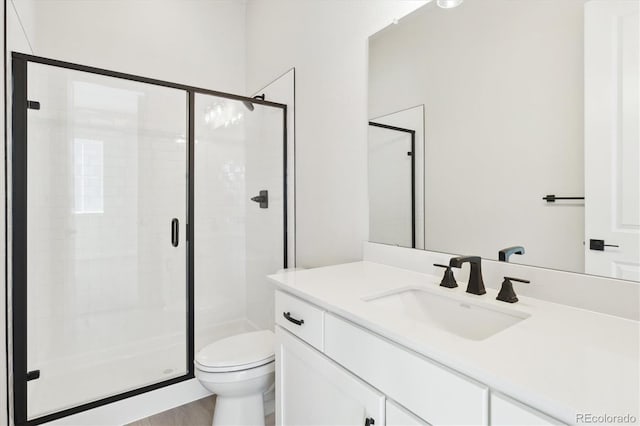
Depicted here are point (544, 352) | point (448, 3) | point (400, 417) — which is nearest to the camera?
point (544, 352)

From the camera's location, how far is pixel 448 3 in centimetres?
127

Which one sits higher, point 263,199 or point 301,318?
point 263,199

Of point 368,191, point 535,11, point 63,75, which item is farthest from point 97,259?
point 535,11

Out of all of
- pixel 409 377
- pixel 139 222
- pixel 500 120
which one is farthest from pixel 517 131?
pixel 139 222

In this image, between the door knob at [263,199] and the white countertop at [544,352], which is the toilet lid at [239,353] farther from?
the door knob at [263,199]

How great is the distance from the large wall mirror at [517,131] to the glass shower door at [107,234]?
1.33 metres

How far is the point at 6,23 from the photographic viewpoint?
1.40 meters

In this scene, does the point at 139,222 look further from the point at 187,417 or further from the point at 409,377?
the point at 409,377

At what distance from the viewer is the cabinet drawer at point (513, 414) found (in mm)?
531

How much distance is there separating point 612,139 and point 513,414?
0.76m

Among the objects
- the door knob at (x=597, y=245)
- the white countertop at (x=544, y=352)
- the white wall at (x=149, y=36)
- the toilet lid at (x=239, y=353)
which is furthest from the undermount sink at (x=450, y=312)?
the white wall at (x=149, y=36)

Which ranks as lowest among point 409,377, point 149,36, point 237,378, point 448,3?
point 237,378

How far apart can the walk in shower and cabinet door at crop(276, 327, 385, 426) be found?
3.21ft

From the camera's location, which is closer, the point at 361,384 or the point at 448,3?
the point at 361,384
